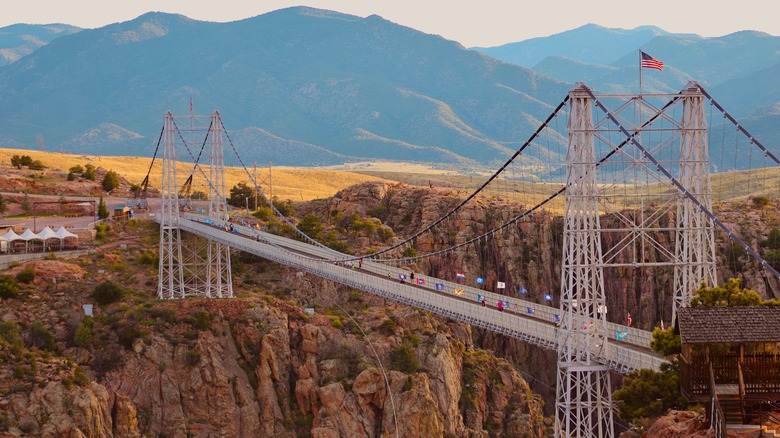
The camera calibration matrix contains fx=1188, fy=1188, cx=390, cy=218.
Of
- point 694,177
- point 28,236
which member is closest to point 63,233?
point 28,236

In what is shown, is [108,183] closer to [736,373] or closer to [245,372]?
[245,372]

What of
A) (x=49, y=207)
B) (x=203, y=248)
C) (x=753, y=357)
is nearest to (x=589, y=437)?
(x=753, y=357)

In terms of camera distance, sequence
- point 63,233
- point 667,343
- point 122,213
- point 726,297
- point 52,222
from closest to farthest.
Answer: point 667,343 → point 726,297 → point 63,233 → point 52,222 → point 122,213

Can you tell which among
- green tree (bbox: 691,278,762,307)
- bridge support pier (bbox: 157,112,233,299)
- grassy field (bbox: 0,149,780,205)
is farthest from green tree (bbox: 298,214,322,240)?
green tree (bbox: 691,278,762,307)

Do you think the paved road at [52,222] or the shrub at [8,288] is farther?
the paved road at [52,222]

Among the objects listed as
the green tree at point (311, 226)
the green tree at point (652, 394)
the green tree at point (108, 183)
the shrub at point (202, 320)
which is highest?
the green tree at point (108, 183)

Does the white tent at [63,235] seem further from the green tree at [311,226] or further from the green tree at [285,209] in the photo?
the green tree at [285,209]

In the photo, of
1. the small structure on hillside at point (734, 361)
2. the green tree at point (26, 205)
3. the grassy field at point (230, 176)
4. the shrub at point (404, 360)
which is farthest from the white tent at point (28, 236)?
the small structure on hillside at point (734, 361)
